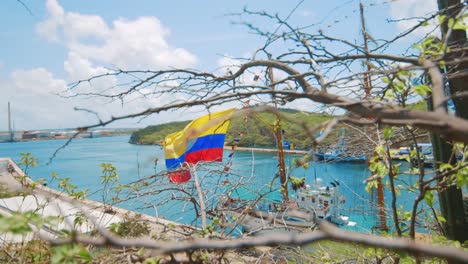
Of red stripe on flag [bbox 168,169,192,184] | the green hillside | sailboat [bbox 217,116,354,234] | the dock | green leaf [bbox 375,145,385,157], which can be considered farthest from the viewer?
red stripe on flag [bbox 168,169,192,184]

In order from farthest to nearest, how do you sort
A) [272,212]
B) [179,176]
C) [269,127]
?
[179,176] < [272,212] < [269,127]

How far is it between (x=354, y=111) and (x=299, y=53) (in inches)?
32.0

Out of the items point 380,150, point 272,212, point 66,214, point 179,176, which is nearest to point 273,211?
point 272,212

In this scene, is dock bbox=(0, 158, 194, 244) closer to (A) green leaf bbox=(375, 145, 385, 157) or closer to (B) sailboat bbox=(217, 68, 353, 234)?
(B) sailboat bbox=(217, 68, 353, 234)

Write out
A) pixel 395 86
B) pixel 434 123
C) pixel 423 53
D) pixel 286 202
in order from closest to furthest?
pixel 434 123 → pixel 423 53 → pixel 395 86 → pixel 286 202

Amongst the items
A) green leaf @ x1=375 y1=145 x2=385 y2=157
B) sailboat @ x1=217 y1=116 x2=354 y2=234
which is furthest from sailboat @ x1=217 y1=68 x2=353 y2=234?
green leaf @ x1=375 y1=145 x2=385 y2=157

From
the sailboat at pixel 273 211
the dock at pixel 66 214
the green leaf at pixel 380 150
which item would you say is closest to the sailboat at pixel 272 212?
the sailboat at pixel 273 211

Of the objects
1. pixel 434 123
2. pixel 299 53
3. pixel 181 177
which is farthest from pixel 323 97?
pixel 181 177

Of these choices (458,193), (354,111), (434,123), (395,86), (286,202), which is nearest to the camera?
(434,123)

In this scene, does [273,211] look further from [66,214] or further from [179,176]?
[66,214]

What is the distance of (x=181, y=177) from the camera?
2.76 m

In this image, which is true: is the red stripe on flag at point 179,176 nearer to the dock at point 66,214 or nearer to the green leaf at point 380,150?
the dock at point 66,214

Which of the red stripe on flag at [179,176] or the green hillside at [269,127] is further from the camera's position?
the red stripe on flag at [179,176]

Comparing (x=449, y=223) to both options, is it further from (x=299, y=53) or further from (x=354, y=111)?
(x=354, y=111)
